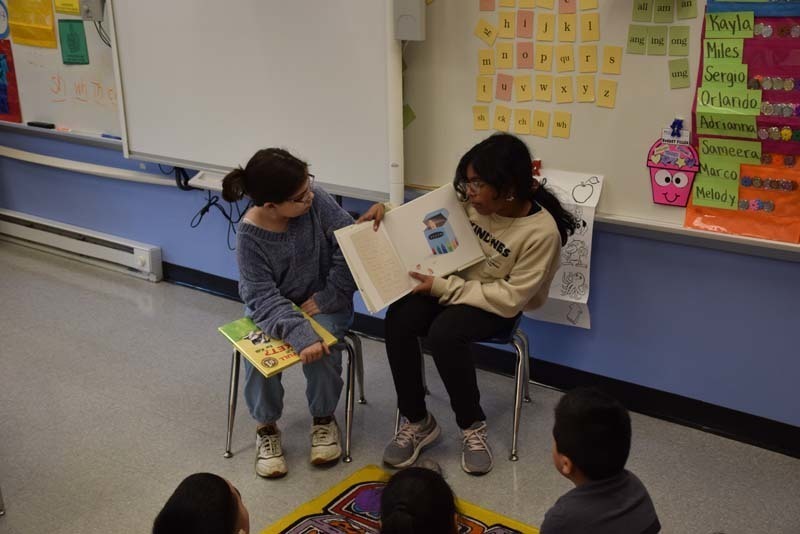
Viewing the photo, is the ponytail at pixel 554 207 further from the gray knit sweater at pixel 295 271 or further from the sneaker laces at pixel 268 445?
the sneaker laces at pixel 268 445

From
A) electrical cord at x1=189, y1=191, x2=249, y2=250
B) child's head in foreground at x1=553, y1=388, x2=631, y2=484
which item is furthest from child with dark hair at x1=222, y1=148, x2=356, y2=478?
electrical cord at x1=189, y1=191, x2=249, y2=250

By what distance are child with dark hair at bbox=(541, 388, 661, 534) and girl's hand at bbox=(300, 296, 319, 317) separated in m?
1.03

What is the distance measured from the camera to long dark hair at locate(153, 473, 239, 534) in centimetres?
120

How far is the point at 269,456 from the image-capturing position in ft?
7.57

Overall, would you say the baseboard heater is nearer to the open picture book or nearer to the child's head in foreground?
the open picture book

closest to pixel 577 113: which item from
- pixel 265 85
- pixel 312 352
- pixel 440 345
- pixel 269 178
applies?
pixel 440 345

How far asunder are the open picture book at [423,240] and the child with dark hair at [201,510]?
108cm

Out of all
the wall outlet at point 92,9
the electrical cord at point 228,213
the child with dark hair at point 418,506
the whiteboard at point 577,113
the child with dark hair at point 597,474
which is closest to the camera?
the child with dark hair at point 418,506

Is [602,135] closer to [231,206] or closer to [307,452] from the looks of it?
[307,452]

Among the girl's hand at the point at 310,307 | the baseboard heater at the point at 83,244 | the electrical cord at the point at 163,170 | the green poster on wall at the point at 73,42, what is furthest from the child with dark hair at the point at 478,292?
the green poster on wall at the point at 73,42

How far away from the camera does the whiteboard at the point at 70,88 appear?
11.9 feet

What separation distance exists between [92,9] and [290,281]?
1.90 metres

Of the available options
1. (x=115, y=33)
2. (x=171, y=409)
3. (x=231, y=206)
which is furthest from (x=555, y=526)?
(x=115, y=33)

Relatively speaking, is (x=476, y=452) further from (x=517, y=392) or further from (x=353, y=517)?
(x=353, y=517)
